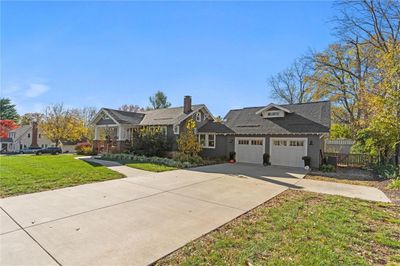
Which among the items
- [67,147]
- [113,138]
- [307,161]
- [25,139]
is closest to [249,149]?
[307,161]

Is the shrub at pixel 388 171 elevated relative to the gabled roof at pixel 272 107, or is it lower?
lower

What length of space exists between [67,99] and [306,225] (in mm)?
45957

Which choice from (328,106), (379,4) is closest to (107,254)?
(328,106)

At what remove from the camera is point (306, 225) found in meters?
4.83

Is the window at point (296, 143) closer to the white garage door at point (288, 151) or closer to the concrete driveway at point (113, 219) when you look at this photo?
the white garage door at point (288, 151)

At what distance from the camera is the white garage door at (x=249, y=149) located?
56.2ft

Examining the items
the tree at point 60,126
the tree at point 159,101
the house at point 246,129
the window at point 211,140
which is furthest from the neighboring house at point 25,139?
the window at point 211,140

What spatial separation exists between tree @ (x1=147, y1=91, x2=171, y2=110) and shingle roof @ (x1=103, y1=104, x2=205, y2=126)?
18.5 meters

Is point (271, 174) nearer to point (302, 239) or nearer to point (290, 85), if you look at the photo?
point (302, 239)

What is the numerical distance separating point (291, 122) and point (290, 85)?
62.5 feet

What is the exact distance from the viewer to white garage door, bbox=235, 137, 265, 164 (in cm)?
1712

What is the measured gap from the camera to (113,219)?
4.97 meters

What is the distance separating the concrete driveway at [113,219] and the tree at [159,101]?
115 feet

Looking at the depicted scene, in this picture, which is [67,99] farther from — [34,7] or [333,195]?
[333,195]
